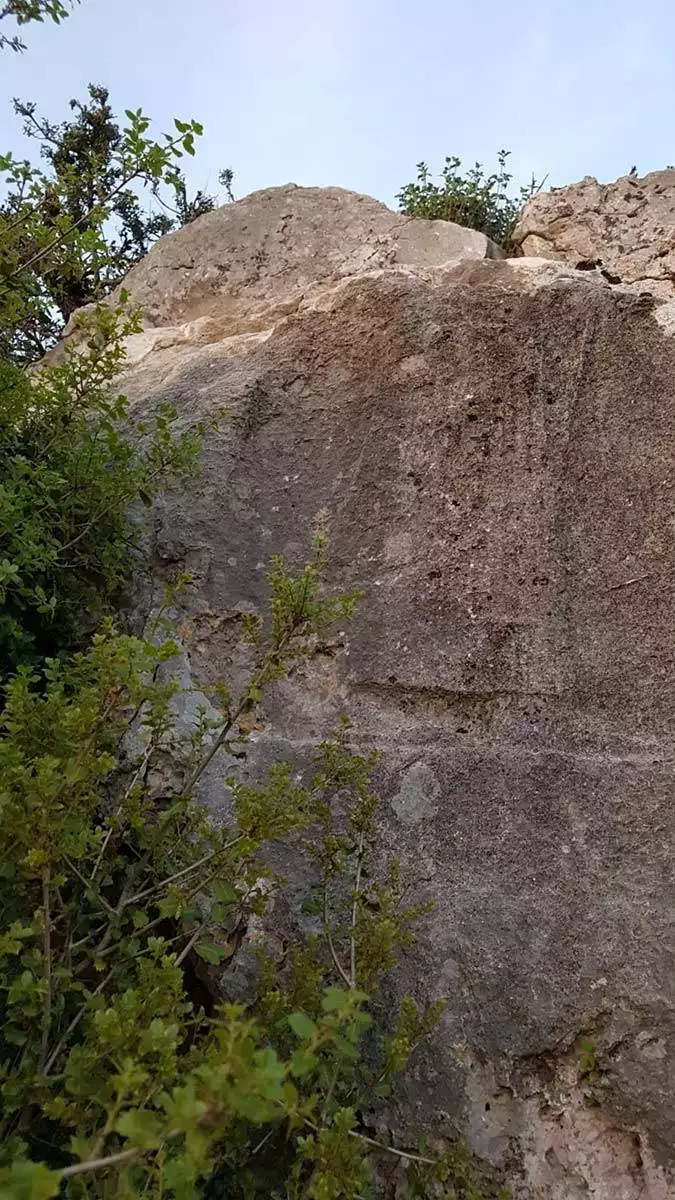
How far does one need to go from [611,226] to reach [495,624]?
201 centimetres

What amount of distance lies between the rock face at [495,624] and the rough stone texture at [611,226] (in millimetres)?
319

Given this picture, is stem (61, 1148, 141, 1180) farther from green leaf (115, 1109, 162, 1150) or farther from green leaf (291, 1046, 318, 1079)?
green leaf (291, 1046, 318, 1079)

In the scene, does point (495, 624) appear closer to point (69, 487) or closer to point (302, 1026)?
point (69, 487)

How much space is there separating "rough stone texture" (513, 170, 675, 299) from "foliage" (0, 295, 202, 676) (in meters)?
1.84

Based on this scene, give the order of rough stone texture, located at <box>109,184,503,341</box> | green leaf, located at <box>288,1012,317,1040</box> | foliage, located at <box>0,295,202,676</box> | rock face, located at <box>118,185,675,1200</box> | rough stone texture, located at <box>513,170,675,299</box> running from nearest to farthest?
green leaf, located at <box>288,1012,317,1040</box>, rock face, located at <box>118,185,675,1200</box>, foliage, located at <box>0,295,202,676</box>, rough stone texture, located at <box>513,170,675,299</box>, rough stone texture, located at <box>109,184,503,341</box>

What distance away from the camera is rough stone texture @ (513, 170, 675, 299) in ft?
11.1

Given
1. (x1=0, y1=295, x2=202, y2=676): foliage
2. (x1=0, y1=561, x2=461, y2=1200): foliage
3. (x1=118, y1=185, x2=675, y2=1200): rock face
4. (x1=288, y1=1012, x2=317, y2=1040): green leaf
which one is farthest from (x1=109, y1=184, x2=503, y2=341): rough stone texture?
(x1=288, y1=1012, x2=317, y2=1040): green leaf

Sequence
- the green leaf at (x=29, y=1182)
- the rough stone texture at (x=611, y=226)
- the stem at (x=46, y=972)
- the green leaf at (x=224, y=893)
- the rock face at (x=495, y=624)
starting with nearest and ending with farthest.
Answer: the green leaf at (x=29, y=1182), the stem at (x=46, y=972), the green leaf at (x=224, y=893), the rock face at (x=495, y=624), the rough stone texture at (x=611, y=226)

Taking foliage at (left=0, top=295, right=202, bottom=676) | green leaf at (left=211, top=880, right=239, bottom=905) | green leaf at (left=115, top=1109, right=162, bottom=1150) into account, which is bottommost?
green leaf at (left=211, top=880, right=239, bottom=905)

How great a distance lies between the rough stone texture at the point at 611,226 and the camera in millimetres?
3371

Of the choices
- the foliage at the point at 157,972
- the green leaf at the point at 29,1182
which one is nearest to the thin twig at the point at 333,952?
the foliage at the point at 157,972

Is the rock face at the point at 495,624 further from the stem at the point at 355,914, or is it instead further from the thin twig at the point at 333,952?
the thin twig at the point at 333,952

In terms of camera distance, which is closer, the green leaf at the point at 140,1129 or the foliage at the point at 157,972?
the green leaf at the point at 140,1129

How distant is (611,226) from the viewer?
3541mm
